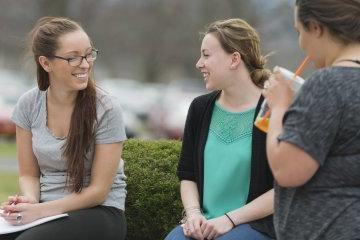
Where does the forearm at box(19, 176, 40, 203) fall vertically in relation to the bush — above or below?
above

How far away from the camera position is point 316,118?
224 cm

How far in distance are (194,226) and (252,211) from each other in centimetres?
28

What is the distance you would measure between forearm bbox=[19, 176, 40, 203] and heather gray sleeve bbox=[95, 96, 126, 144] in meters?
0.45

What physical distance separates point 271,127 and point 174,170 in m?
2.01

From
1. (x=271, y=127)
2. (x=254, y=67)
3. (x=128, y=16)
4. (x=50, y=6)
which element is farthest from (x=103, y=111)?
(x=128, y=16)

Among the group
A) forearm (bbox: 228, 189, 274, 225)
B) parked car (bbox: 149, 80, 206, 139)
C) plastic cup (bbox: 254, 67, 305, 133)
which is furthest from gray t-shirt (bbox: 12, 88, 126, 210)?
parked car (bbox: 149, 80, 206, 139)

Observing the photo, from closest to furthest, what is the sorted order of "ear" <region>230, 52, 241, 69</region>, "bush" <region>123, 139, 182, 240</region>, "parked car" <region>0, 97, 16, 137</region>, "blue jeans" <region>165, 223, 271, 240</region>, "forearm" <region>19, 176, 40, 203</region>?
"blue jeans" <region>165, 223, 271, 240</region>
"ear" <region>230, 52, 241, 69</region>
"forearm" <region>19, 176, 40, 203</region>
"bush" <region>123, 139, 182, 240</region>
"parked car" <region>0, 97, 16, 137</region>

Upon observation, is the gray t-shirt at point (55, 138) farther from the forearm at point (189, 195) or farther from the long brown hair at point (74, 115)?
the forearm at point (189, 195)

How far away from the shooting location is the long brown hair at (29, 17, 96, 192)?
11.7ft

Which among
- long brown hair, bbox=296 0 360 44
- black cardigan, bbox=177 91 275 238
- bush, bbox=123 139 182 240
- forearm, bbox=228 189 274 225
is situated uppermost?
long brown hair, bbox=296 0 360 44

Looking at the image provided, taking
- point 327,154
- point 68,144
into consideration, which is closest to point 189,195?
point 68,144

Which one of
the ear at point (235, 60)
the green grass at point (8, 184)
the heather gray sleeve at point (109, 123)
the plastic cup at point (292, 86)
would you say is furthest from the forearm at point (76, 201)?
the green grass at point (8, 184)

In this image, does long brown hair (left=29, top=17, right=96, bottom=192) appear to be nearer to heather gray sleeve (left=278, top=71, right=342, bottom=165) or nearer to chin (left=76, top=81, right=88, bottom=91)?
chin (left=76, top=81, right=88, bottom=91)

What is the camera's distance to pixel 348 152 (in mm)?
2322
